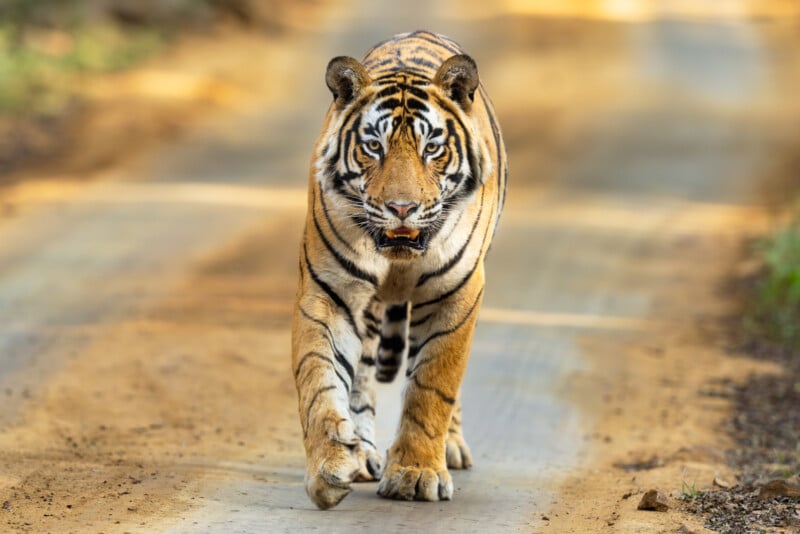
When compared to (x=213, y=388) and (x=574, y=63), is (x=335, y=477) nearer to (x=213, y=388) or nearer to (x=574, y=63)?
(x=213, y=388)

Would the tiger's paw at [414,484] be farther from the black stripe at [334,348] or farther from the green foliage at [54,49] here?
the green foliage at [54,49]

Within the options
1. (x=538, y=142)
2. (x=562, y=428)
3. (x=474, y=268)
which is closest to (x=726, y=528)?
(x=474, y=268)

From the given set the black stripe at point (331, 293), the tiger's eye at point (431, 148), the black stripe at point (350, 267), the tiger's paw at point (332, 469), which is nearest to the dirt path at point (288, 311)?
the tiger's paw at point (332, 469)

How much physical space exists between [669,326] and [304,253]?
469 cm

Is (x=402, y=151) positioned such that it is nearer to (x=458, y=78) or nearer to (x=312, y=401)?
(x=458, y=78)

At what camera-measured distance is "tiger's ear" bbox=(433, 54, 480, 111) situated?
16.4 ft

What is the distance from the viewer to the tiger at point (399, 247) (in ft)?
15.6

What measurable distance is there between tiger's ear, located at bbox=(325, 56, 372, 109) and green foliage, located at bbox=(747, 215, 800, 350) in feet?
15.4

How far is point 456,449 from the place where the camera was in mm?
5801

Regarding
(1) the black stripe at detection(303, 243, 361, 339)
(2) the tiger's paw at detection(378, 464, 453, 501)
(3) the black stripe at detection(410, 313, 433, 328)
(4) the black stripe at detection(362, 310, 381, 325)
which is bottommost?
(2) the tiger's paw at detection(378, 464, 453, 501)

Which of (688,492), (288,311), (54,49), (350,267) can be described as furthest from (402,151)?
(54,49)

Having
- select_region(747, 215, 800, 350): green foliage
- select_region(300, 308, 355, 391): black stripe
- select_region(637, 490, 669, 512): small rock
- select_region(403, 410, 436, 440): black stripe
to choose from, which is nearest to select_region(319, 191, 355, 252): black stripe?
select_region(300, 308, 355, 391): black stripe

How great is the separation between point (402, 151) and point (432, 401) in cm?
98

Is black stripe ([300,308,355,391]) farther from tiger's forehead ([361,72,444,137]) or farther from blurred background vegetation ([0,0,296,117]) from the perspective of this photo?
blurred background vegetation ([0,0,296,117])
